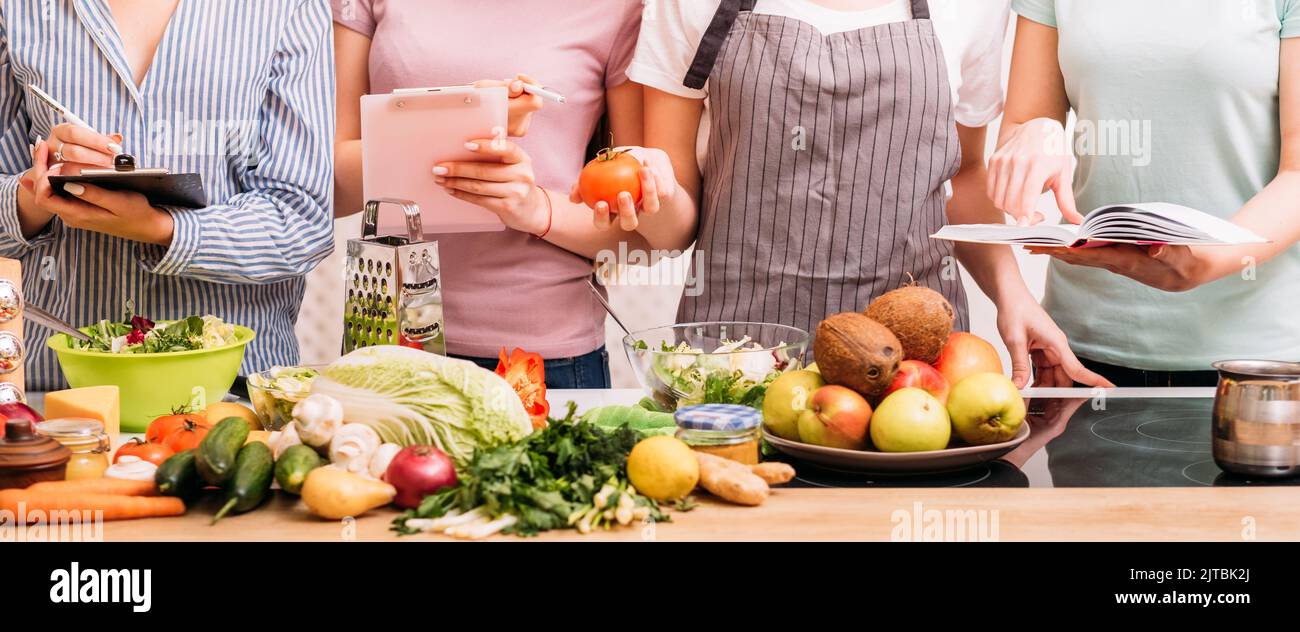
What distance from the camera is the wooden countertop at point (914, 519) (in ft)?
4.45

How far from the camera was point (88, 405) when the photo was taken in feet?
5.52

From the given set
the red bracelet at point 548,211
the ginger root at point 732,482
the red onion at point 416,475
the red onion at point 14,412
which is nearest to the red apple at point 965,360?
the ginger root at point 732,482

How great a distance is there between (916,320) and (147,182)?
4.31ft

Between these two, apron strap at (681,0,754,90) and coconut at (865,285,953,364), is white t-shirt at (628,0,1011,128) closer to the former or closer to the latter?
apron strap at (681,0,754,90)

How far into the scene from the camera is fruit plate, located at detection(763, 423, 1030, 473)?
5.03 feet

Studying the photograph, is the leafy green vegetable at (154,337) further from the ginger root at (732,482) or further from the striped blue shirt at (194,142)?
the ginger root at (732,482)

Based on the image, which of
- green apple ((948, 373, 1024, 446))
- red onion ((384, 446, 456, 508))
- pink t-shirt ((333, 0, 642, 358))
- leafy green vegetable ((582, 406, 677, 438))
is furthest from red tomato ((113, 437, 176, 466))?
green apple ((948, 373, 1024, 446))

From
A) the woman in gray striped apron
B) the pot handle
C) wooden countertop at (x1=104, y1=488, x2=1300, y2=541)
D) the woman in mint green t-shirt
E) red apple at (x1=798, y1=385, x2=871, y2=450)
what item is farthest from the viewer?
the woman in gray striped apron

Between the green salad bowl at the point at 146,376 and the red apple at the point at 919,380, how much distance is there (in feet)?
3.79

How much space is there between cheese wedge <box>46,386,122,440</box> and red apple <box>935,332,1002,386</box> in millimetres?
1292

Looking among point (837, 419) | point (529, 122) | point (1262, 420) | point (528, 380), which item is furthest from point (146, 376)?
point (1262, 420)

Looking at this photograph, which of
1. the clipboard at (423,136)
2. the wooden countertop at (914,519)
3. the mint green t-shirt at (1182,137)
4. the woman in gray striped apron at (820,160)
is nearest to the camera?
the wooden countertop at (914,519)

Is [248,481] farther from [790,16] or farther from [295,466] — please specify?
[790,16]

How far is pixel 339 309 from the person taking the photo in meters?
5.65
